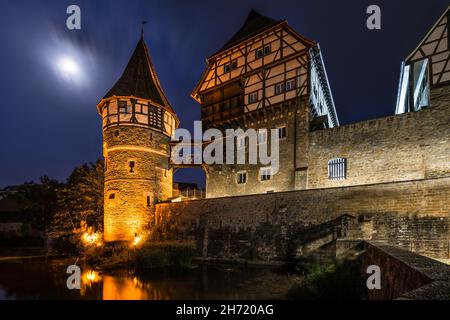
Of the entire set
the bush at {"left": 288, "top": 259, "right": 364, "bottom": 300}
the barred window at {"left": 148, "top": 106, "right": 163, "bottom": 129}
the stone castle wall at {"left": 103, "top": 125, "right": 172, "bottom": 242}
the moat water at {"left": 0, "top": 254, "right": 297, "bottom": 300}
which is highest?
the barred window at {"left": 148, "top": 106, "right": 163, "bottom": 129}

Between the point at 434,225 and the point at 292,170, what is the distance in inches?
393

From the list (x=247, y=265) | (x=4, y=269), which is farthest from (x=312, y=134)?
(x=4, y=269)

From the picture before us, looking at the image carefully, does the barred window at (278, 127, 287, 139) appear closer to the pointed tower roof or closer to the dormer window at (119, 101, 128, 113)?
the pointed tower roof

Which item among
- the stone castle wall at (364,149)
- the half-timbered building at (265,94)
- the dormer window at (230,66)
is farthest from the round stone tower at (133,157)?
the stone castle wall at (364,149)

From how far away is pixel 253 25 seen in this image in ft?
80.2

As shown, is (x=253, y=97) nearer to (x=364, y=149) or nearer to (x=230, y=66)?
(x=230, y=66)

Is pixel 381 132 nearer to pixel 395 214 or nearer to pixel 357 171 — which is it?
pixel 357 171

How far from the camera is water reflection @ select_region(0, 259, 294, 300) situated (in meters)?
10.8

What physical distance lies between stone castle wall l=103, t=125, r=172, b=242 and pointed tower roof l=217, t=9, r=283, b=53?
10.8 meters

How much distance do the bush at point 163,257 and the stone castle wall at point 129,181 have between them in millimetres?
5386

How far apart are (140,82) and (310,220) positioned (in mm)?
18096

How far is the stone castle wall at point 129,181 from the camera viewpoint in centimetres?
2184

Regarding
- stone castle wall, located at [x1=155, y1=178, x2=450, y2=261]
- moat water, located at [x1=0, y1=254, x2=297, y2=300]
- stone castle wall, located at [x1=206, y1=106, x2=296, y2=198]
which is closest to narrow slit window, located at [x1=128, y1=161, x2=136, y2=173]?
stone castle wall, located at [x1=155, y1=178, x2=450, y2=261]

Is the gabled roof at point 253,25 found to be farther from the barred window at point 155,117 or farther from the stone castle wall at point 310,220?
the stone castle wall at point 310,220
